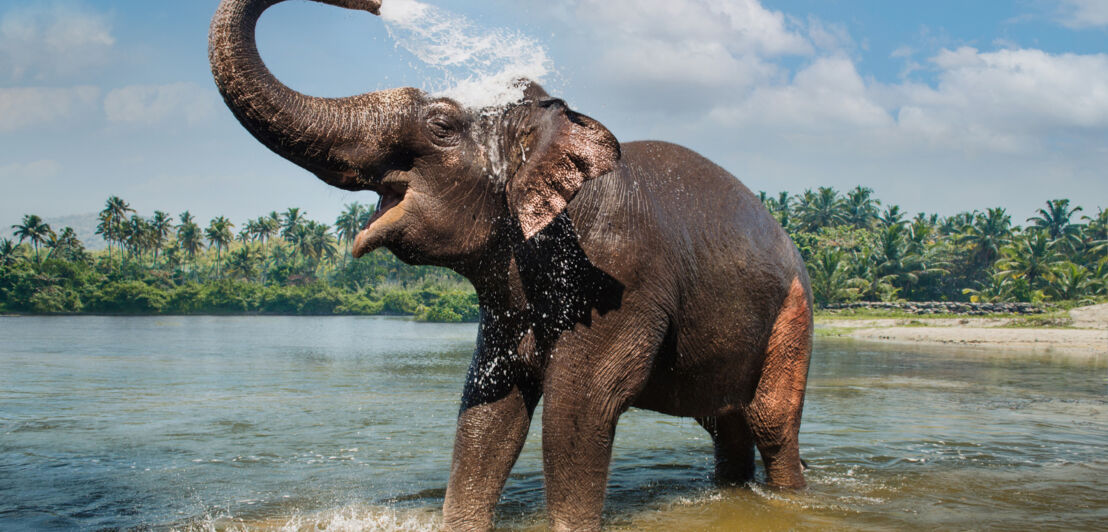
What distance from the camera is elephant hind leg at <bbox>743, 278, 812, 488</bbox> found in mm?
5066

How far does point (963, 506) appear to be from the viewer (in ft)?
18.7

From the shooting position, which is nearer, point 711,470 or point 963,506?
point 963,506

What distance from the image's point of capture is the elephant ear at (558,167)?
11.8 ft

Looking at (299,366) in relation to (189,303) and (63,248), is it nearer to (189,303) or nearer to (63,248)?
(189,303)

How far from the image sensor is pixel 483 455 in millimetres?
4410

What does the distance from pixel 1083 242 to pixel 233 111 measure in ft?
228

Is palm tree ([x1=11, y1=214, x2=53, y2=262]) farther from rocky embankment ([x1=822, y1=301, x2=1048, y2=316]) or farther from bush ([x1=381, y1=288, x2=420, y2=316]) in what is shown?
rocky embankment ([x1=822, y1=301, x2=1048, y2=316])

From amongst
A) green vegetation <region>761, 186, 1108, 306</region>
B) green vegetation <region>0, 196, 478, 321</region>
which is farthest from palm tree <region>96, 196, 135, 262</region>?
green vegetation <region>761, 186, 1108, 306</region>

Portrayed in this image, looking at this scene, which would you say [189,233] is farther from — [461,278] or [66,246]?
[461,278]

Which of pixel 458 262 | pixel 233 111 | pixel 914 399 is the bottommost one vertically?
pixel 914 399

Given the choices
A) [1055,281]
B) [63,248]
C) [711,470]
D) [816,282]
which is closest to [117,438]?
[711,470]

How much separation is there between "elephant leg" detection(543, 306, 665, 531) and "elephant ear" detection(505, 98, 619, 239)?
0.62 meters

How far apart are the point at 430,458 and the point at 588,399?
4123 millimetres

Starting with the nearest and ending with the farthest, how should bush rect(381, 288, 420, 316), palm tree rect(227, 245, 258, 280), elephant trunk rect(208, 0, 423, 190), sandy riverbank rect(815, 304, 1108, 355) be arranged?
elephant trunk rect(208, 0, 423, 190)
sandy riverbank rect(815, 304, 1108, 355)
bush rect(381, 288, 420, 316)
palm tree rect(227, 245, 258, 280)
